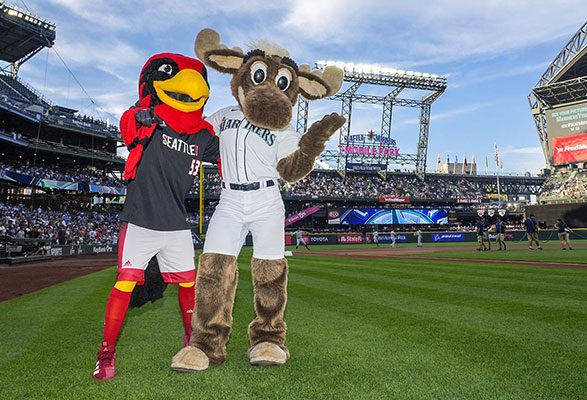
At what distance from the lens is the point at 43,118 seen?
31.6 metres

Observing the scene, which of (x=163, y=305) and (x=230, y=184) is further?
(x=163, y=305)

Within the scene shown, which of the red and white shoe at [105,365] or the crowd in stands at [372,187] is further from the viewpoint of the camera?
the crowd in stands at [372,187]

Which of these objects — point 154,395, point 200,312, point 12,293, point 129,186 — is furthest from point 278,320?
point 12,293

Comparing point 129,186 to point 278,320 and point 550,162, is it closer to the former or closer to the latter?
point 278,320

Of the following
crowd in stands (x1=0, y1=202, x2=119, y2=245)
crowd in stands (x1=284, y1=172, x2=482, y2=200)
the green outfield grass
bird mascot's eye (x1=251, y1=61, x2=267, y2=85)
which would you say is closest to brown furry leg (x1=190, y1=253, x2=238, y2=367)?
the green outfield grass

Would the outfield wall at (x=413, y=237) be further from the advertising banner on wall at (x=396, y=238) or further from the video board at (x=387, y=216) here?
the video board at (x=387, y=216)

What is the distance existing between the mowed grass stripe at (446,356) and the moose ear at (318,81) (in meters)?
2.36

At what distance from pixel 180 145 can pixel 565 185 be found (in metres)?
55.2

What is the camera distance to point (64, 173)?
34312mm

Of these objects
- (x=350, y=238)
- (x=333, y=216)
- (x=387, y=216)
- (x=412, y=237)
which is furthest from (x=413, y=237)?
(x=333, y=216)

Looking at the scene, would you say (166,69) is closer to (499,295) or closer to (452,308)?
(452,308)

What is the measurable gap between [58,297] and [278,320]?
563 cm

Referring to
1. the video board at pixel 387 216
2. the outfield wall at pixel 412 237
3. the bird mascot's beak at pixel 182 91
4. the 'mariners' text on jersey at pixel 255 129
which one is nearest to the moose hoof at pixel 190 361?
the 'mariners' text on jersey at pixel 255 129

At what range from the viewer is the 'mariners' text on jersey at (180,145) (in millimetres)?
3119
